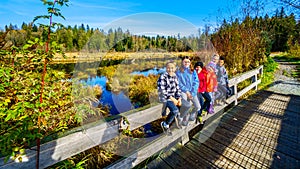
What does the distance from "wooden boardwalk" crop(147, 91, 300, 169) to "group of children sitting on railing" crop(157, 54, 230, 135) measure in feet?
1.50

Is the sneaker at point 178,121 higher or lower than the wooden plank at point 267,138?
higher

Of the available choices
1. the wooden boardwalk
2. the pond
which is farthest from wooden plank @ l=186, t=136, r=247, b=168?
the pond

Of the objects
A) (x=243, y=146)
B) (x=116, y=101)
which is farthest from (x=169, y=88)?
(x=116, y=101)

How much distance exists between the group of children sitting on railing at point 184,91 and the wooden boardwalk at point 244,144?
456 millimetres

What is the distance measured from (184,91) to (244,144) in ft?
5.10

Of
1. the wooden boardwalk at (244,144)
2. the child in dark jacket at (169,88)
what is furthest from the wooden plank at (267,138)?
the child in dark jacket at (169,88)

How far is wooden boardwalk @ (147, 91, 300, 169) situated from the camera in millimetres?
2740

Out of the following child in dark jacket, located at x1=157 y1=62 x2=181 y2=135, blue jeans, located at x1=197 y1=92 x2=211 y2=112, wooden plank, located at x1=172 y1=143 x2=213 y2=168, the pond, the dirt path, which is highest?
child in dark jacket, located at x1=157 y1=62 x2=181 y2=135

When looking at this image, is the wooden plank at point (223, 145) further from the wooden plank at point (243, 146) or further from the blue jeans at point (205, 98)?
the blue jeans at point (205, 98)

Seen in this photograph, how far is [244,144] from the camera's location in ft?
10.6

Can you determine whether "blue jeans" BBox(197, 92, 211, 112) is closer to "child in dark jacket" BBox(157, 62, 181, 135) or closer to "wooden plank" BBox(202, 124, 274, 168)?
"wooden plank" BBox(202, 124, 274, 168)

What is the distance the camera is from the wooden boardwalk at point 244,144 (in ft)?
8.99

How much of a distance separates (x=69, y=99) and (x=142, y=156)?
2004 millimetres

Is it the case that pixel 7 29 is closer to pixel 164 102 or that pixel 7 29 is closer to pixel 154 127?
pixel 164 102
